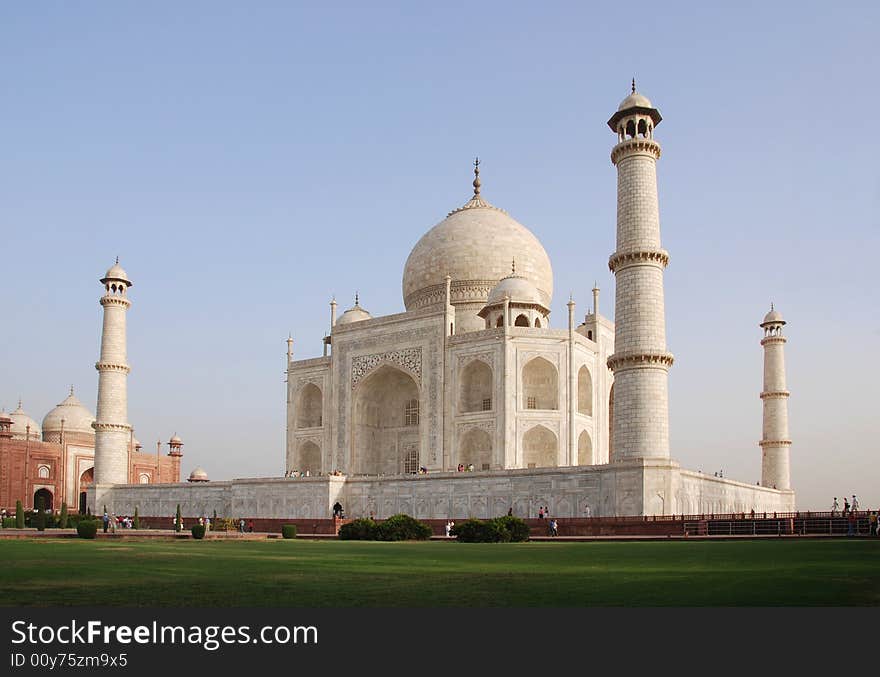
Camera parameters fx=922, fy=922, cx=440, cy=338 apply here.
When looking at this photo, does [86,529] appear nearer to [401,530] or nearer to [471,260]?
[401,530]

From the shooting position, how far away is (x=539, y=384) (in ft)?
97.0

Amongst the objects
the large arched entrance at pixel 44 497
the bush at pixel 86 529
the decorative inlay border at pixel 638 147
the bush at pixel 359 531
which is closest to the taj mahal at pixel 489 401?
the decorative inlay border at pixel 638 147

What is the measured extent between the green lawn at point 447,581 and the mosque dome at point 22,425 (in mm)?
37756

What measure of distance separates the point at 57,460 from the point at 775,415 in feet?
96.5

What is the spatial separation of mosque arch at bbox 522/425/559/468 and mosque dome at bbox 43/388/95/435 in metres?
24.0

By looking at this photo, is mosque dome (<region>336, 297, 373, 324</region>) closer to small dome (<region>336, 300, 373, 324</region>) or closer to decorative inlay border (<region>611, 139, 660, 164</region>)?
small dome (<region>336, 300, 373, 324</region>)

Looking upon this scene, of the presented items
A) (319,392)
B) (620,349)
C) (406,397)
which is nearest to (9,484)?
(319,392)

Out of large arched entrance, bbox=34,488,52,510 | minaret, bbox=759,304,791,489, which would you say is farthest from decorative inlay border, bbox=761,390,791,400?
large arched entrance, bbox=34,488,52,510

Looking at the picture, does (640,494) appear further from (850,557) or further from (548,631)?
(548,631)

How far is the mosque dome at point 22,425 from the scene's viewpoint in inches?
1732

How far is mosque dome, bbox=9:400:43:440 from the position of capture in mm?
44000

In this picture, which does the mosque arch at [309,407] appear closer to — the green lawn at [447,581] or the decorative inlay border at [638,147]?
the decorative inlay border at [638,147]

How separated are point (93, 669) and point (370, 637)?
3.51 ft

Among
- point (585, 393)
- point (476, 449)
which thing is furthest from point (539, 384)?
point (476, 449)
